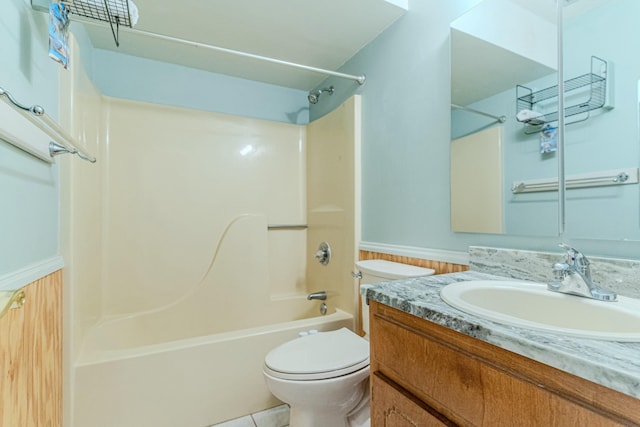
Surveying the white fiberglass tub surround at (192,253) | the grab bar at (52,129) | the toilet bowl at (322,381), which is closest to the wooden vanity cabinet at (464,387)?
the toilet bowl at (322,381)

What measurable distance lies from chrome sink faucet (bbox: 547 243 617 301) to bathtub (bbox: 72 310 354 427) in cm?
122

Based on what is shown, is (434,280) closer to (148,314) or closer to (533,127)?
(533,127)

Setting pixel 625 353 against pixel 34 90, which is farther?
pixel 34 90

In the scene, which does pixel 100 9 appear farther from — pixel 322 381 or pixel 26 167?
pixel 322 381

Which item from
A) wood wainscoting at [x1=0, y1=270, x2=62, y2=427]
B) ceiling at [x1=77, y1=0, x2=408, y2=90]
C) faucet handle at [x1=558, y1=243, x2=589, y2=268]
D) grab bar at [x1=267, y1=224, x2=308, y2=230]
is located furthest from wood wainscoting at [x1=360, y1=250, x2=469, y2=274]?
wood wainscoting at [x1=0, y1=270, x2=62, y2=427]

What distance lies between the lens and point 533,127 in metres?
1.00

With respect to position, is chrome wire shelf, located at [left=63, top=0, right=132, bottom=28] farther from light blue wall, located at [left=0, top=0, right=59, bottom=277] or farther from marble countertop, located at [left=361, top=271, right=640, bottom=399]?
marble countertop, located at [left=361, top=271, right=640, bottom=399]

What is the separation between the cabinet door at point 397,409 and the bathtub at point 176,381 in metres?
0.84

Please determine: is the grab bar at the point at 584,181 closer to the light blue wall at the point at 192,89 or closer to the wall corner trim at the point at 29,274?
the wall corner trim at the point at 29,274

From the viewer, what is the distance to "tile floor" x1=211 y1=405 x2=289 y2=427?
1453 millimetres

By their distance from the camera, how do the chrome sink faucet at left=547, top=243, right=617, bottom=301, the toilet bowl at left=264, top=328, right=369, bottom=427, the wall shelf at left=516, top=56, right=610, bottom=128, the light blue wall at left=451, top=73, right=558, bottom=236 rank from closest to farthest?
the chrome sink faucet at left=547, top=243, right=617, bottom=301 < the wall shelf at left=516, top=56, right=610, bottom=128 < the light blue wall at left=451, top=73, right=558, bottom=236 < the toilet bowl at left=264, top=328, right=369, bottom=427

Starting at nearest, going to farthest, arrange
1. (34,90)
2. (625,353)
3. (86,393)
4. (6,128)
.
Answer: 1. (625,353)
2. (6,128)
3. (34,90)
4. (86,393)

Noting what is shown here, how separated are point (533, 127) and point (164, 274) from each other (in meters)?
2.21

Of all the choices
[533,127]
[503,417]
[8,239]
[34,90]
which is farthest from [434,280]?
[34,90]
